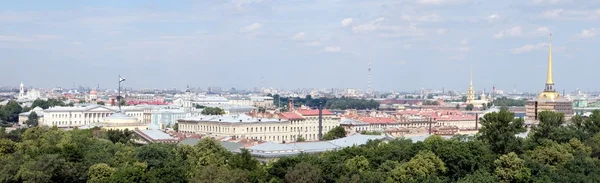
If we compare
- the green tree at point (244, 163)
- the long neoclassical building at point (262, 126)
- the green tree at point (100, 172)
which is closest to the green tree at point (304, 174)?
the green tree at point (244, 163)

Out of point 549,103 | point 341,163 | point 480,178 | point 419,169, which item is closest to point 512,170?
point 480,178

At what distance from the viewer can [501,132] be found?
42.9 metres

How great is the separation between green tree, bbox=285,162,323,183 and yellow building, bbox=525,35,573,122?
62895 mm

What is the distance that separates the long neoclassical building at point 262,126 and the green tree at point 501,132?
28741mm

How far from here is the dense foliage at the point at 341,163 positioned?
32656 mm

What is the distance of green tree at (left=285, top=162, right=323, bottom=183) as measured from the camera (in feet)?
102

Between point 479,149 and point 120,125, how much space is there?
145ft

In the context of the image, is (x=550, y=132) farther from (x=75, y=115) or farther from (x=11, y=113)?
(x=11, y=113)

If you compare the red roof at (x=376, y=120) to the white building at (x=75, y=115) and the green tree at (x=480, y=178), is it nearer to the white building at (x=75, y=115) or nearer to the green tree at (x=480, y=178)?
the white building at (x=75, y=115)

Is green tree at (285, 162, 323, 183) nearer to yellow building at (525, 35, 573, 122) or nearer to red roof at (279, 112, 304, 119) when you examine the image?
red roof at (279, 112, 304, 119)

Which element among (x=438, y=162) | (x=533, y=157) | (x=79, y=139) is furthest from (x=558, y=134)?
(x=79, y=139)

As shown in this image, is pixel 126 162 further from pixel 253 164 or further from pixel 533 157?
pixel 533 157

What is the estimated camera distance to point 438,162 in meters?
35.8

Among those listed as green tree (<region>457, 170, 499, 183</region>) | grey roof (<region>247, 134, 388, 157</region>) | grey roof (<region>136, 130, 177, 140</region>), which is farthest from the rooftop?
green tree (<region>457, 170, 499, 183</region>)
